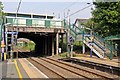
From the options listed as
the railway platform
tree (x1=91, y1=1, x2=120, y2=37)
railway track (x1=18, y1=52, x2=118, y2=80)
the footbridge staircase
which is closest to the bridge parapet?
the footbridge staircase

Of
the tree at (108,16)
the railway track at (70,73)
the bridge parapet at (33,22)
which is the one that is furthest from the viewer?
the bridge parapet at (33,22)

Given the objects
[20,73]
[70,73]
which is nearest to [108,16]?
[70,73]

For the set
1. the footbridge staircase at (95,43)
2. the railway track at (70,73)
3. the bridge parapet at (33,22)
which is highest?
the bridge parapet at (33,22)

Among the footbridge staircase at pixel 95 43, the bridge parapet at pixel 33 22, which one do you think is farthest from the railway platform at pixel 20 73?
the bridge parapet at pixel 33 22

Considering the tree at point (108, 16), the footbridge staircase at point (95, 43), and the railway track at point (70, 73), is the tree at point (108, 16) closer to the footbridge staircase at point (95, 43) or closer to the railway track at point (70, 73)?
the footbridge staircase at point (95, 43)

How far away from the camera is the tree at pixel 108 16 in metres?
34.6

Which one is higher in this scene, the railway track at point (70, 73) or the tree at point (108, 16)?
the tree at point (108, 16)

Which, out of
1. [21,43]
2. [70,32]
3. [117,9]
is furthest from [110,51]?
[21,43]

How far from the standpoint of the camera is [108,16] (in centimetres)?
3534

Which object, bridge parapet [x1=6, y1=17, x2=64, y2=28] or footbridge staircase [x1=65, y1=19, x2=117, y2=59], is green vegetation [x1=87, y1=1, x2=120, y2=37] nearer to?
footbridge staircase [x1=65, y1=19, x2=117, y2=59]

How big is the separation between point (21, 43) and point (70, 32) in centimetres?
8396

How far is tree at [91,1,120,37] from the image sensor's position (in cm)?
3459

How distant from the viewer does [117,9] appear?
3497 centimetres

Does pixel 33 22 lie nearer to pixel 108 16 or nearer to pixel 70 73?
pixel 108 16
